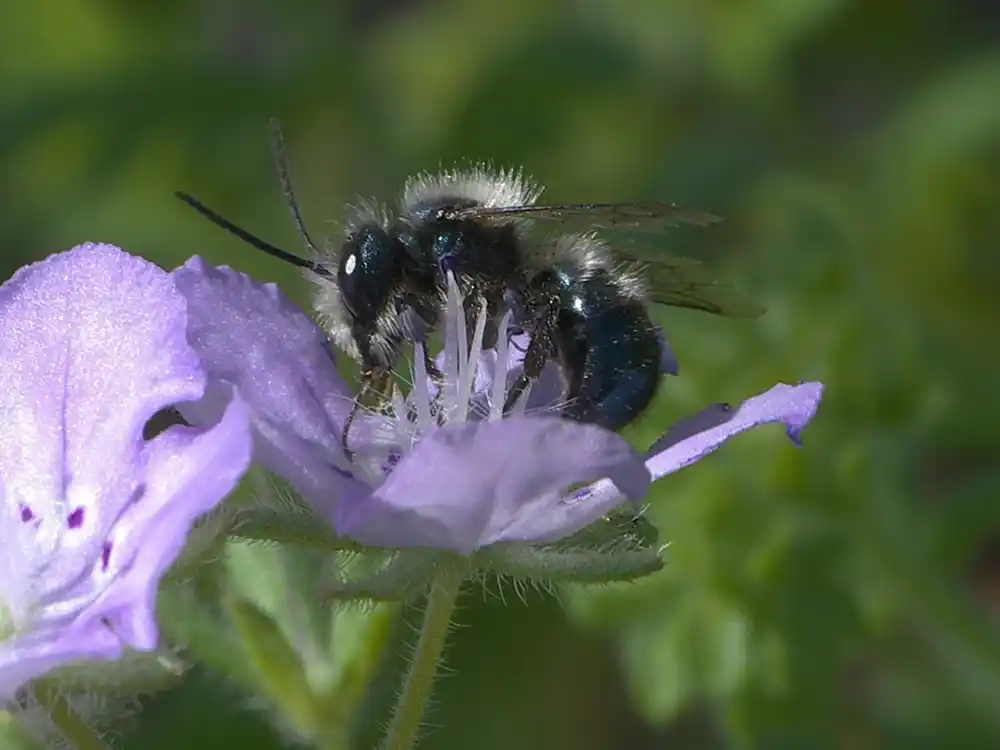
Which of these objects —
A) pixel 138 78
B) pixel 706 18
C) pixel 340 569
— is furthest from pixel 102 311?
pixel 706 18

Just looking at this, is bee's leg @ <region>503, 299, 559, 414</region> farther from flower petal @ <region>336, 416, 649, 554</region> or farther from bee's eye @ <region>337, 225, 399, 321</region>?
flower petal @ <region>336, 416, 649, 554</region>

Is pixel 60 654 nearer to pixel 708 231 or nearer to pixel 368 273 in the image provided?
pixel 368 273

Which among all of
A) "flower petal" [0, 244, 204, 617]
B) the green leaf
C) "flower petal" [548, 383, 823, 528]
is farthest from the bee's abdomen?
"flower petal" [0, 244, 204, 617]

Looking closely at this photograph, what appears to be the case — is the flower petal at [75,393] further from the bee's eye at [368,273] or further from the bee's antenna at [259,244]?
the bee's eye at [368,273]

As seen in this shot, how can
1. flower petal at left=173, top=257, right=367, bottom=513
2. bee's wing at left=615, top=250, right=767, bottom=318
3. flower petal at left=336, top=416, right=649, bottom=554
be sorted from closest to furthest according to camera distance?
flower petal at left=336, top=416, right=649, bottom=554 → flower petal at left=173, top=257, right=367, bottom=513 → bee's wing at left=615, top=250, right=767, bottom=318

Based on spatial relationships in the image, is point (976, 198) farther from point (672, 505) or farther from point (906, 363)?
point (672, 505)

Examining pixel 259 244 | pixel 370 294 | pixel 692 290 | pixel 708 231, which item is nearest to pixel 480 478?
pixel 370 294
